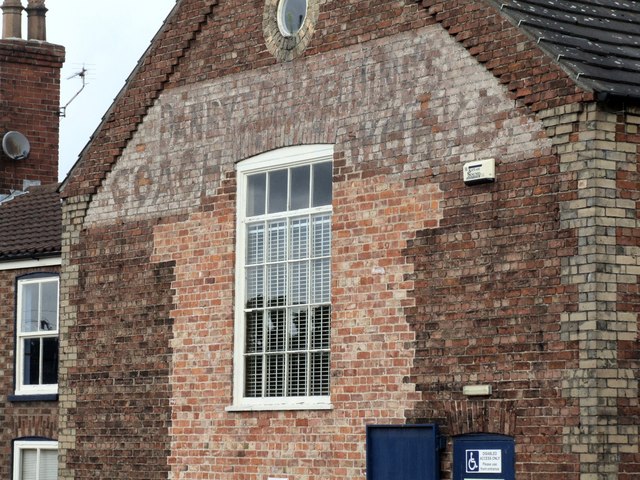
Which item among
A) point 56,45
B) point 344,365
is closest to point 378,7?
point 344,365

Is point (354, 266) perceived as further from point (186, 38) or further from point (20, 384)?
point (20, 384)

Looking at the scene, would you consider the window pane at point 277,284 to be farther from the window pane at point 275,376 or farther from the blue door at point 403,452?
the blue door at point 403,452

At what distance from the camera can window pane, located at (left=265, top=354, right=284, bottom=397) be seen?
17484 millimetres

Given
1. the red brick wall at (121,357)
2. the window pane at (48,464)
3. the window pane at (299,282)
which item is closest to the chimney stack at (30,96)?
the window pane at (48,464)

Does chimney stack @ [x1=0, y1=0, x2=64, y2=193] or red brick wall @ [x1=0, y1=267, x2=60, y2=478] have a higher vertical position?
chimney stack @ [x1=0, y1=0, x2=64, y2=193]

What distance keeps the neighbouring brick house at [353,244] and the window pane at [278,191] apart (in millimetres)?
50

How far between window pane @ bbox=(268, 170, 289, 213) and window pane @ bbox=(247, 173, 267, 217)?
0.14 metres

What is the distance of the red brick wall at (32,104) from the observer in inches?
1079

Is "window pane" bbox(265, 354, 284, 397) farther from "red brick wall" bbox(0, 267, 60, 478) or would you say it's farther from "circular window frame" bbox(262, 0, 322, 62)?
"red brick wall" bbox(0, 267, 60, 478)

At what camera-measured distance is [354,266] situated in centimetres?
1666

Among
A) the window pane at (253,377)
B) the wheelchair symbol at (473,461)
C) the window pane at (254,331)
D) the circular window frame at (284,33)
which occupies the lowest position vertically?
the wheelchair symbol at (473,461)

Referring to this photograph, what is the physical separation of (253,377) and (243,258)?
140 cm

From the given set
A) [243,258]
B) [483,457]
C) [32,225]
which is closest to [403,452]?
[483,457]

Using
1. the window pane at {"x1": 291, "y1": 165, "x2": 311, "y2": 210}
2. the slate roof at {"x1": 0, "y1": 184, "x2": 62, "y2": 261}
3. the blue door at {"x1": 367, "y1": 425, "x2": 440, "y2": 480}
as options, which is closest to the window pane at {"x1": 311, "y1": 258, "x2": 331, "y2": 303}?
the window pane at {"x1": 291, "y1": 165, "x2": 311, "y2": 210}
